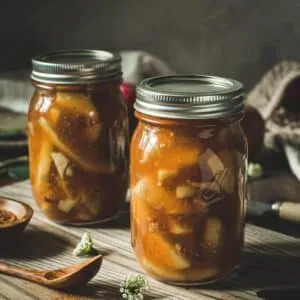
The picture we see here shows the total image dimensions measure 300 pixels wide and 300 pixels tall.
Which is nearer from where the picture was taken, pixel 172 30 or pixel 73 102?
pixel 73 102

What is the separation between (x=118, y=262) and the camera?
32.2 inches

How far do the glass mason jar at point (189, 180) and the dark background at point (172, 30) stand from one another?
80cm

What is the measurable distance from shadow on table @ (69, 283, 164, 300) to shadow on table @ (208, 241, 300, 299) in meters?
0.09

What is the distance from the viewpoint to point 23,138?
4.21 feet

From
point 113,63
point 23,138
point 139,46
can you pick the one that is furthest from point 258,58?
point 113,63

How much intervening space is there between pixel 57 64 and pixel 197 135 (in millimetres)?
220

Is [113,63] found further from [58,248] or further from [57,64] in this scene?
[58,248]

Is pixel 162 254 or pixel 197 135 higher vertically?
pixel 197 135

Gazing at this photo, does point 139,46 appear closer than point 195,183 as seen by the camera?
No

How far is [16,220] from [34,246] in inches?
1.5

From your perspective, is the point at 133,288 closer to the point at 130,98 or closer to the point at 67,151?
the point at 67,151

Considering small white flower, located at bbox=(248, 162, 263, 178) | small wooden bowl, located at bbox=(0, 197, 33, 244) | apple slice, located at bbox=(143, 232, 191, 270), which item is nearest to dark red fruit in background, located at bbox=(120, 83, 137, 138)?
small white flower, located at bbox=(248, 162, 263, 178)

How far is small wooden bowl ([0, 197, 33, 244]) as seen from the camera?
83 centimetres

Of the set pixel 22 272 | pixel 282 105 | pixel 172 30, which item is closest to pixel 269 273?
pixel 22 272
